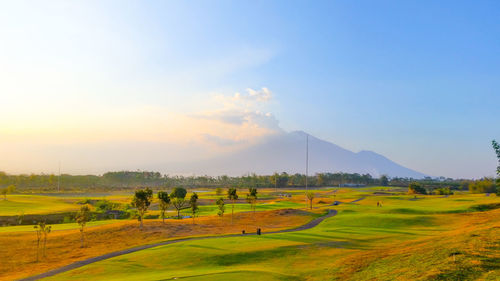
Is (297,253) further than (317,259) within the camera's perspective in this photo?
Yes

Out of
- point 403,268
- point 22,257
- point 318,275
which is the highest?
point 403,268

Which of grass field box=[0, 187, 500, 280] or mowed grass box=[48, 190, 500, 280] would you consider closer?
mowed grass box=[48, 190, 500, 280]

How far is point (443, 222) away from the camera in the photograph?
68500 mm

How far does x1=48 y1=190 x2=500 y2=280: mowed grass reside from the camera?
24359 millimetres

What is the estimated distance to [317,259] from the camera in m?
37.3

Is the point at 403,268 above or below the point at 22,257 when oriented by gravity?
above

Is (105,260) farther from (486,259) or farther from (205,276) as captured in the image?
(486,259)

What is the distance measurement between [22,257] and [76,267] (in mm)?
15795

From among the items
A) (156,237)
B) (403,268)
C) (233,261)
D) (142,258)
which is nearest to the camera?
(403,268)

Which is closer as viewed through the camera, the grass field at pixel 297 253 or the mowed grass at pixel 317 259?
the mowed grass at pixel 317 259

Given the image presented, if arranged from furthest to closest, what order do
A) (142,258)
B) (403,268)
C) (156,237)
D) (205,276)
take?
1. (156,237)
2. (142,258)
3. (205,276)
4. (403,268)

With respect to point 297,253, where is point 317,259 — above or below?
above

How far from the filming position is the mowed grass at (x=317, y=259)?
24359 mm

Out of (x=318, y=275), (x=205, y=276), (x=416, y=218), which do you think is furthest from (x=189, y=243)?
(x=416, y=218)
